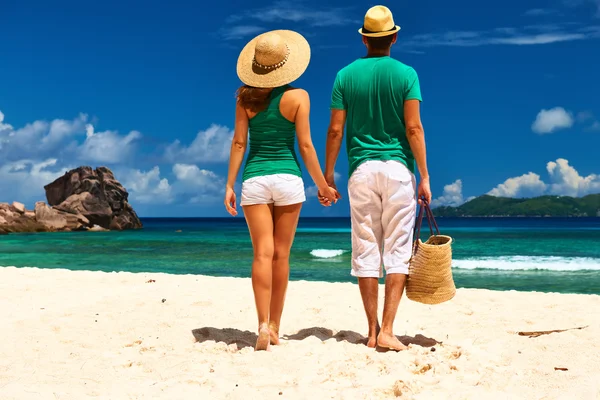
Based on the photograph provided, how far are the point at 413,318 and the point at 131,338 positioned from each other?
9.40ft

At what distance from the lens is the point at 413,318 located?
630cm

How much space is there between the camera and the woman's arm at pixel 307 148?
15.1 feet

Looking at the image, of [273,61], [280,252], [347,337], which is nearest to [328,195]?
[280,252]

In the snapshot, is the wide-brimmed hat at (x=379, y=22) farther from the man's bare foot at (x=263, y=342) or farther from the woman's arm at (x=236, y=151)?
the man's bare foot at (x=263, y=342)

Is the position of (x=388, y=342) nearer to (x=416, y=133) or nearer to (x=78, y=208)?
(x=416, y=133)

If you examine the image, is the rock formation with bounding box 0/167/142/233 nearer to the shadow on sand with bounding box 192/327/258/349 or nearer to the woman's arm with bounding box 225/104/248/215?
the shadow on sand with bounding box 192/327/258/349

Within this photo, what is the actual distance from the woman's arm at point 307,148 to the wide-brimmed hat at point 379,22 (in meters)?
0.75

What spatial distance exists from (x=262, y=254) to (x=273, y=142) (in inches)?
35.0

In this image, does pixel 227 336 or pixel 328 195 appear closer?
pixel 328 195

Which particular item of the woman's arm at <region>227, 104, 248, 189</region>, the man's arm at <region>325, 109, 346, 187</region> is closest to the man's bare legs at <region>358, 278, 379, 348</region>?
the man's arm at <region>325, 109, 346, 187</region>

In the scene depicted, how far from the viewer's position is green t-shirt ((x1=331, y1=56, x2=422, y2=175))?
455 cm

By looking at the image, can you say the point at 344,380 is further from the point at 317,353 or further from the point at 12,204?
the point at 12,204

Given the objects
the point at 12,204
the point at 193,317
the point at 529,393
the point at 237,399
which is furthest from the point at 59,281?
the point at 12,204

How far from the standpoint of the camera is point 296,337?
17.4 ft
